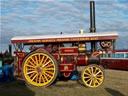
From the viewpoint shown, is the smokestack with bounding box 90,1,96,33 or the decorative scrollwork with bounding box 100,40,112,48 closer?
the decorative scrollwork with bounding box 100,40,112,48

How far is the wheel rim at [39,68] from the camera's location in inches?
305

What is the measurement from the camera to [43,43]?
349 inches

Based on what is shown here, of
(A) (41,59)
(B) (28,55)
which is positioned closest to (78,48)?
(A) (41,59)

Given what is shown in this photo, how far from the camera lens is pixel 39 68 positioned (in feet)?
25.8

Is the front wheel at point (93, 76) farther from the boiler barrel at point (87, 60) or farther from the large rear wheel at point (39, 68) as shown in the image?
the large rear wheel at point (39, 68)

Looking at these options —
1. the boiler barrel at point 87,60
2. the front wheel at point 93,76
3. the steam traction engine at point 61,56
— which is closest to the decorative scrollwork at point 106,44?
the steam traction engine at point 61,56

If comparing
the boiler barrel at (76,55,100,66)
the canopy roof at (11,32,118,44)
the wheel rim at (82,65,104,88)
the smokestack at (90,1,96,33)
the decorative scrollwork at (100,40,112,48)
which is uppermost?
the smokestack at (90,1,96,33)

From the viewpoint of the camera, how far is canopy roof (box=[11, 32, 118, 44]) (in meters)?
8.10

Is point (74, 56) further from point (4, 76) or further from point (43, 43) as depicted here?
point (4, 76)

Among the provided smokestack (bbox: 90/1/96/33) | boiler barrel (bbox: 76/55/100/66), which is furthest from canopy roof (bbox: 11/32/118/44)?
smokestack (bbox: 90/1/96/33)

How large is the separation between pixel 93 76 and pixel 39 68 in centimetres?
243

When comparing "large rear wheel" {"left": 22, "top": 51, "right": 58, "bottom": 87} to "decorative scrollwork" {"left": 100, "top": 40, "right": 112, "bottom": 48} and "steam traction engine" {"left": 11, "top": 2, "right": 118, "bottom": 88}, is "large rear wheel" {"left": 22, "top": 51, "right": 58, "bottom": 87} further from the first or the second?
"decorative scrollwork" {"left": 100, "top": 40, "right": 112, "bottom": 48}

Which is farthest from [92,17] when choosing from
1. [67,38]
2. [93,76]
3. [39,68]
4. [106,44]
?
[39,68]

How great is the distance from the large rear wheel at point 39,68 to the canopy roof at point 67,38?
2.93 feet
